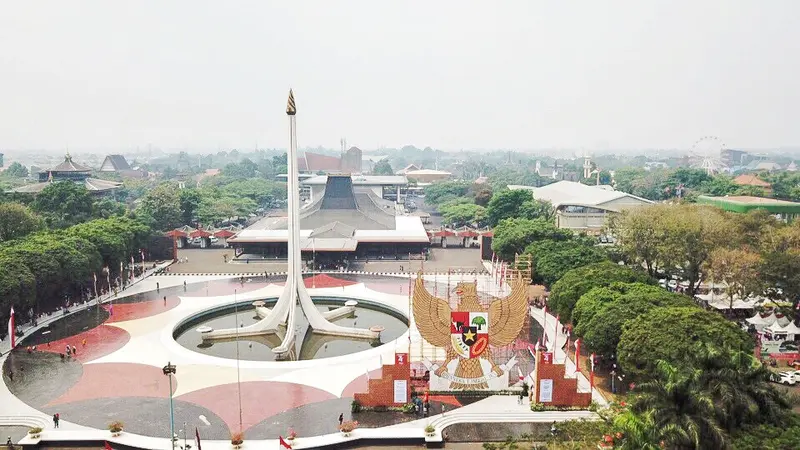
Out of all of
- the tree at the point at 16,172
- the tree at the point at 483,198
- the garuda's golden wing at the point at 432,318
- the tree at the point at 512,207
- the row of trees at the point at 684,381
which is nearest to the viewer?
the row of trees at the point at 684,381

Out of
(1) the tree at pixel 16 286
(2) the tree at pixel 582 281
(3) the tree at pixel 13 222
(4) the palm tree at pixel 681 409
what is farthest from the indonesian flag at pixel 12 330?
(4) the palm tree at pixel 681 409

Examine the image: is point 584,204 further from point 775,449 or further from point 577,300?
point 775,449

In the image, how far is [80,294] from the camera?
46844 millimetres

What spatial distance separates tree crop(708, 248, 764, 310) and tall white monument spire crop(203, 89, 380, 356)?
22122mm

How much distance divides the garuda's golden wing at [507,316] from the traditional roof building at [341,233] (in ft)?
104

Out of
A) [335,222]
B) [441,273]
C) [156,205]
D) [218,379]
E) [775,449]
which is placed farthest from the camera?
[156,205]

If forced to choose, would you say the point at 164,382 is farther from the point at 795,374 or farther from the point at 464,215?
the point at 464,215

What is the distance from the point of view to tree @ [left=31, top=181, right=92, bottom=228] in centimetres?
6744

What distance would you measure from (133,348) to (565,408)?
24681mm

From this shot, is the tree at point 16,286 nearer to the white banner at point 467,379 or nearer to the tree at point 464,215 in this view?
the white banner at point 467,379

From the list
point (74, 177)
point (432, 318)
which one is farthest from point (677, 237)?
point (74, 177)

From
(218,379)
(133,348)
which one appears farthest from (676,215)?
(133,348)

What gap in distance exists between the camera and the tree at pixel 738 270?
38.0m

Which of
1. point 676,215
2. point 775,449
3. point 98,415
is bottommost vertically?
point 98,415
